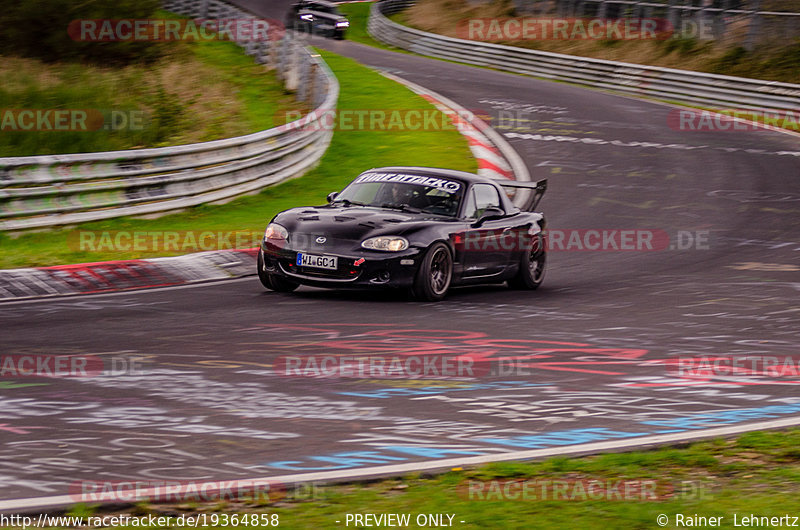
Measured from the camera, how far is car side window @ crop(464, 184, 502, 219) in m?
11.8

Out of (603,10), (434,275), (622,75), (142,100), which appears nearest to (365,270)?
(434,275)

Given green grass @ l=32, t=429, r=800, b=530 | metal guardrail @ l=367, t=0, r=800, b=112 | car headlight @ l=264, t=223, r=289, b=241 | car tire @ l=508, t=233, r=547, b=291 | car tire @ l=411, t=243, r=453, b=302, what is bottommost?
metal guardrail @ l=367, t=0, r=800, b=112

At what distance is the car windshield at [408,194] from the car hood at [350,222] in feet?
0.76

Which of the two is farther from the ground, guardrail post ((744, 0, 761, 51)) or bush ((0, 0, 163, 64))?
bush ((0, 0, 163, 64))

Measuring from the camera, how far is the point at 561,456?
5488 millimetres

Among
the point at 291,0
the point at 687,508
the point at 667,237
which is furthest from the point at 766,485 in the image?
the point at 291,0

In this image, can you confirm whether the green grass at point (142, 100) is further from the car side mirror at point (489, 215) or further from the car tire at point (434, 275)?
the car tire at point (434, 275)

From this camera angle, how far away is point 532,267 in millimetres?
12664

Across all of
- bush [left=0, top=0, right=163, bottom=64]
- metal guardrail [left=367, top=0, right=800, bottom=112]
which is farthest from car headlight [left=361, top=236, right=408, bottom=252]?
metal guardrail [left=367, top=0, right=800, bottom=112]

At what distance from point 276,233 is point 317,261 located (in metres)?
0.59

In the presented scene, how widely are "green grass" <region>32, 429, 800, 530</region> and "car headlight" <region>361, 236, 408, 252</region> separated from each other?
5.23 m

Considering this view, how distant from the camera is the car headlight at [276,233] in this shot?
10.9 m

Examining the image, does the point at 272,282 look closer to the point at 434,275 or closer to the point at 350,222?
the point at 350,222

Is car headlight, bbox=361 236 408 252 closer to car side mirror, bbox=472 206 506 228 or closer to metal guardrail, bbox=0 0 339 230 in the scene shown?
car side mirror, bbox=472 206 506 228
